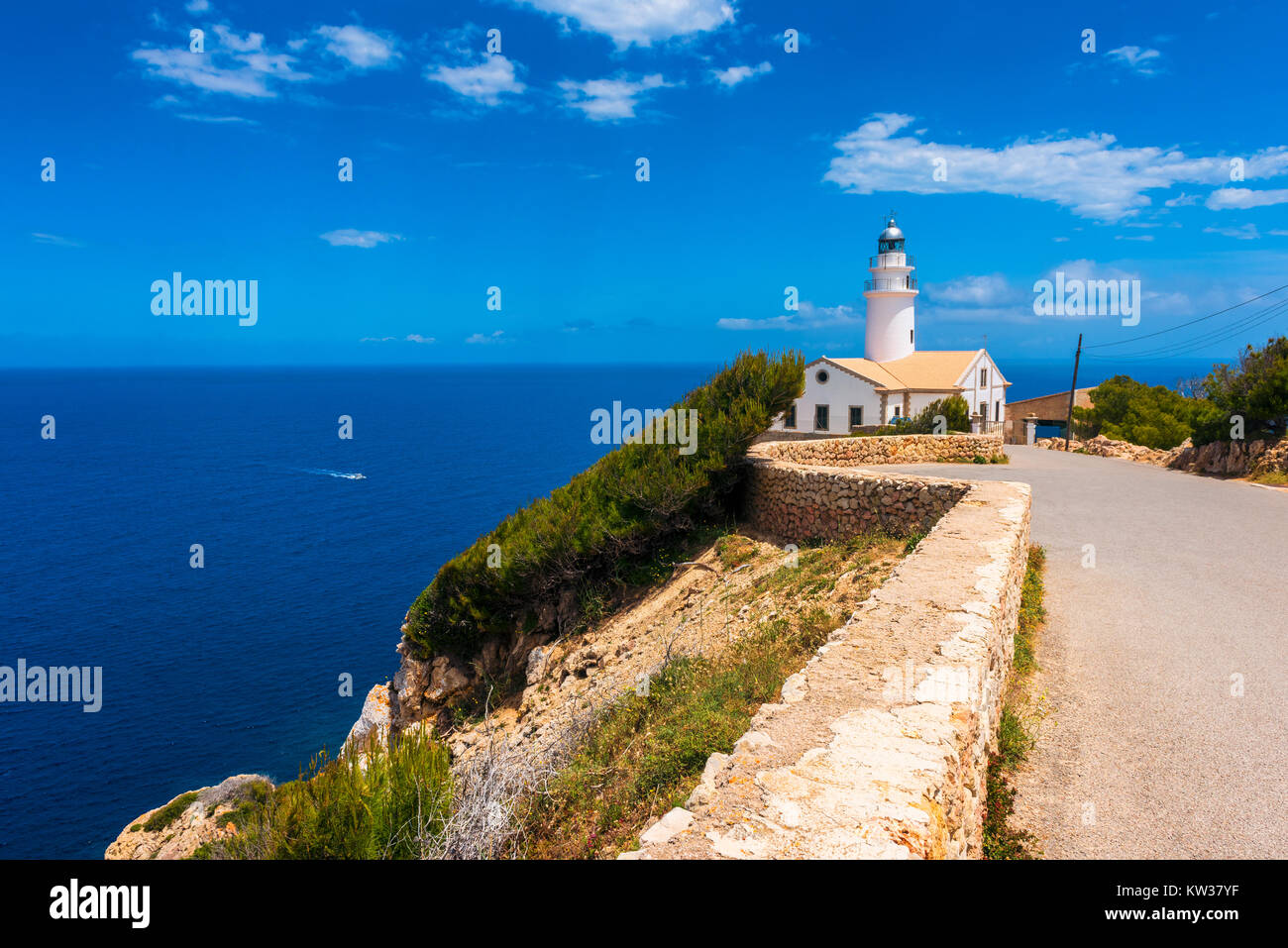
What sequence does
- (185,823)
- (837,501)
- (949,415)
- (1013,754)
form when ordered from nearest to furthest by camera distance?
(1013,754), (837,501), (185,823), (949,415)

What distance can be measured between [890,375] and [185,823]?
118 feet

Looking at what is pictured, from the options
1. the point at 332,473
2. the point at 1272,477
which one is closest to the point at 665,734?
the point at 1272,477

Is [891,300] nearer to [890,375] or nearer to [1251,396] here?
[890,375]

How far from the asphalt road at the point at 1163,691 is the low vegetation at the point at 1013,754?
4.6 inches

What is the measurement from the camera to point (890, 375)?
40.8 meters

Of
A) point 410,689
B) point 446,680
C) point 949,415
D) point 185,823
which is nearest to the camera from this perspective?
point 446,680

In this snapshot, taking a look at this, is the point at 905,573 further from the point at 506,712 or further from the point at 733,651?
the point at 506,712

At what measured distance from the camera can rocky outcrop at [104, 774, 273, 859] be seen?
605 inches

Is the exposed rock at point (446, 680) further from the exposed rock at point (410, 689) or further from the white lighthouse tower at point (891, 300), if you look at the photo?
the white lighthouse tower at point (891, 300)

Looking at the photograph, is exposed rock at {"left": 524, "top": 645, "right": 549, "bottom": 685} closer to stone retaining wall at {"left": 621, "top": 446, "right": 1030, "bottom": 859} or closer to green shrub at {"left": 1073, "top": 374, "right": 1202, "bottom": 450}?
stone retaining wall at {"left": 621, "top": 446, "right": 1030, "bottom": 859}

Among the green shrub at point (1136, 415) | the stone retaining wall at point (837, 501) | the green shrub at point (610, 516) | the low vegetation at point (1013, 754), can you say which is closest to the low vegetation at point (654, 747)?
the low vegetation at point (1013, 754)

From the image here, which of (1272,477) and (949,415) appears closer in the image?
(1272,477)

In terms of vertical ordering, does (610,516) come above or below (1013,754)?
above

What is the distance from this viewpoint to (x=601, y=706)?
812 cm
